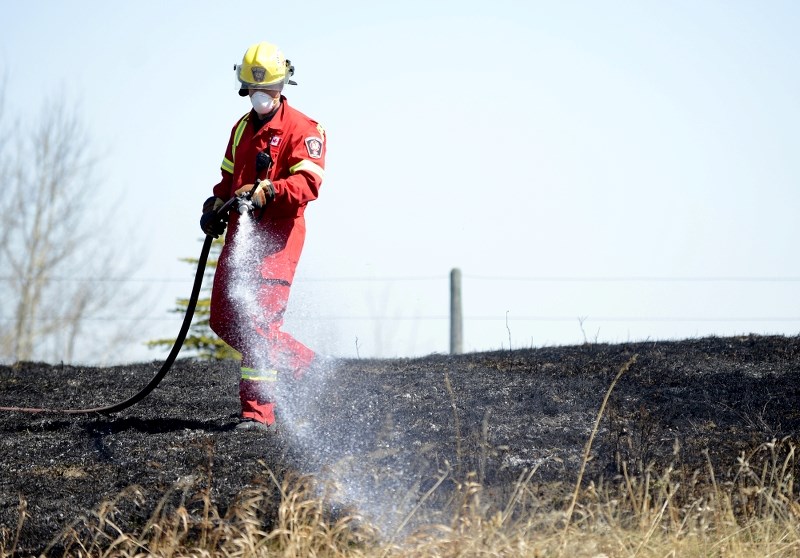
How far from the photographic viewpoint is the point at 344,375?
21.4ft

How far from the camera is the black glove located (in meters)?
5.36

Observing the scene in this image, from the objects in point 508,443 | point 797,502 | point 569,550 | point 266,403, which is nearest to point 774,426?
point 797,502

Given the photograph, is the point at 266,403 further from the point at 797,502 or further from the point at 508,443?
the point at 797,502

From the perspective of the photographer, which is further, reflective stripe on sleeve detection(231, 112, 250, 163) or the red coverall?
reflective stripe on sleeve detection(231, 112, 250, 163)

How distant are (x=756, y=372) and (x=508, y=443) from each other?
2.16 m

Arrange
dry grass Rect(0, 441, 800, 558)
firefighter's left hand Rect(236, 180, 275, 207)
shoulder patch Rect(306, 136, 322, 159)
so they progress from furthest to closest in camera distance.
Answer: shoulder patch Rect(306, 136, 322, 159), firefighter's left hand Rect(236, 180, 275, 207), dry grass Rect(0, 441, 800, 558)

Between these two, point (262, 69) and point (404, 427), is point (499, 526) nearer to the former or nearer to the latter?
point (404, 427)

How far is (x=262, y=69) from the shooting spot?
5344mm

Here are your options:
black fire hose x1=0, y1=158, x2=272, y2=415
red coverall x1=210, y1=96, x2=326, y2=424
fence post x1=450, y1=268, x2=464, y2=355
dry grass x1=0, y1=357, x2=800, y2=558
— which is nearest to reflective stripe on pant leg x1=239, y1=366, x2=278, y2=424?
red coverall x1=210, y1=96, x2=326, y2=424

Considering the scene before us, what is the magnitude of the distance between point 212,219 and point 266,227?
11.8 inches

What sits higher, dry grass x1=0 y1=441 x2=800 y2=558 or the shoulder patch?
the shoulder patch

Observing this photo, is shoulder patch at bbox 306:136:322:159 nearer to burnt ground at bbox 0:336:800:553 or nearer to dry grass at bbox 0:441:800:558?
burnt ground at bbox 0:336:800:553

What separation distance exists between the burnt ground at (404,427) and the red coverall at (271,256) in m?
0.30

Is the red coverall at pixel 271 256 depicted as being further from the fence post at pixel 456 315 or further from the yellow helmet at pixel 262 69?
the fence post at pixel 456 315
